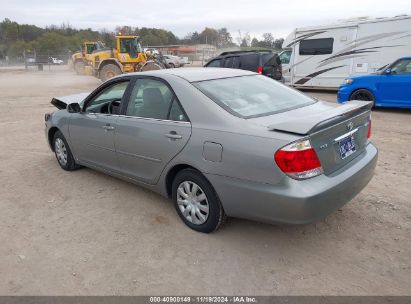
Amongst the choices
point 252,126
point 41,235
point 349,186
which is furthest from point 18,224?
point 349,186

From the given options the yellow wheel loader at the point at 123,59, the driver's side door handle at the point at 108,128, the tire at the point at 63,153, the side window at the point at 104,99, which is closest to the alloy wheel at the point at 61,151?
the tire at the point at 63,153

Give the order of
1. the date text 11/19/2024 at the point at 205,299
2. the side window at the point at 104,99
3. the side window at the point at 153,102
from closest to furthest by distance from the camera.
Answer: the date text 11/19/2024 at the point at 205,299, the side window at the point at 153,102, the side window at the point at 104,99

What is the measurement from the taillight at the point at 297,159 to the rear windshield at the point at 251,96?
62 cm

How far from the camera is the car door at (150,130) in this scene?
11.8 ft

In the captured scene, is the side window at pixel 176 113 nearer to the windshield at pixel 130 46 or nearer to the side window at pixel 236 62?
the side window at pixel 236 62

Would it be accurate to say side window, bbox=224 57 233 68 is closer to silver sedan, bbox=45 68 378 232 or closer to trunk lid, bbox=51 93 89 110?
trunk lid, bbox=51 93 89 110

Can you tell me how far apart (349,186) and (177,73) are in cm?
210

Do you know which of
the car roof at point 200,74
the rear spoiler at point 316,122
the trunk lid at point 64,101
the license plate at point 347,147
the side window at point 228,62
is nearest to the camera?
the rear spoiler at point 316,122

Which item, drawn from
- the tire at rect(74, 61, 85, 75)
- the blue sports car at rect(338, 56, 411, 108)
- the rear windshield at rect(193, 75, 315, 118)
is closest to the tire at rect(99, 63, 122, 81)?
the tire at rect(74, 61, 85, 75)

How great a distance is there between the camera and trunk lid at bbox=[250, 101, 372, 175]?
2877 millimetres

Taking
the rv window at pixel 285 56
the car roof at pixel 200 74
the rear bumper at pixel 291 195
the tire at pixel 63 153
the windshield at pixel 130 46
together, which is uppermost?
the windshield at pixel 130 46

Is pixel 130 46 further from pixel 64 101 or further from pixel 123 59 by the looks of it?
pixel 64 101

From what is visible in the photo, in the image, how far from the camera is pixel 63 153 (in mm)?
5555

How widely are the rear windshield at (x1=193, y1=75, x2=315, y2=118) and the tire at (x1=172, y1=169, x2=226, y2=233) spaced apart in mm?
733
